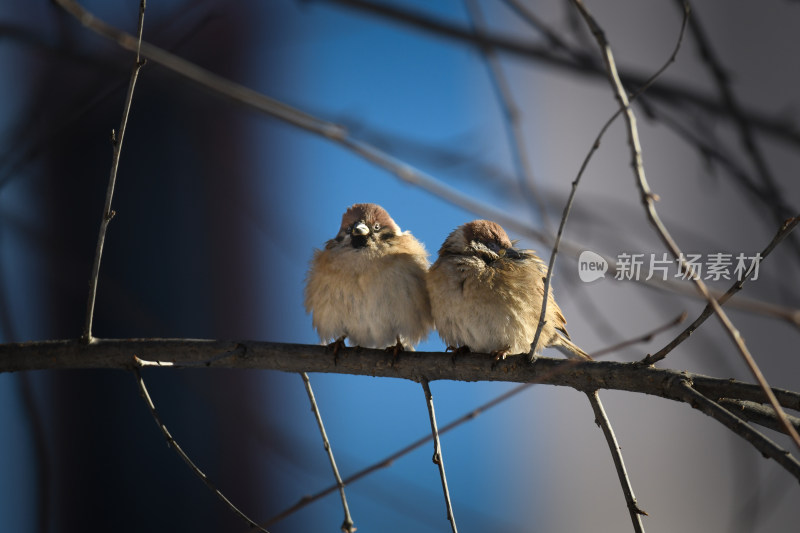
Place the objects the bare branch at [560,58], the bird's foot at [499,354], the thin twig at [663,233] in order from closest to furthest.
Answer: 1. the thin twig at [663,233]
2. the bare branch at [560,58]
3. the bird's foot at [499,354]

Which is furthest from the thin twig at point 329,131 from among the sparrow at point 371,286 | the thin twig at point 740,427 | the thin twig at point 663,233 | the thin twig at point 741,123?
the sparrow at point 371,286

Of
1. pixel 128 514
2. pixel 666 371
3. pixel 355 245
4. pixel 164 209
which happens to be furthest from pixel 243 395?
pixel 666 371

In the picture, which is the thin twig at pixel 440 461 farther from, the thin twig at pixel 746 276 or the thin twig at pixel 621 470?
the thin twig at pixel 746 276

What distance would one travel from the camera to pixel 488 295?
2271 millimetres

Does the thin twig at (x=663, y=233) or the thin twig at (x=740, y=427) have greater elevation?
the thin twig at (x=663, y=233)

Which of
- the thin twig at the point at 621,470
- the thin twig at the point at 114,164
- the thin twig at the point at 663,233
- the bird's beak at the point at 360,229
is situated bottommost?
the thin twig at the point at 621,470

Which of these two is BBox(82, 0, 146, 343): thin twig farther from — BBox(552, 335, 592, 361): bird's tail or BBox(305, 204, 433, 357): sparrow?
BBox(552, 335, 592, 361): bird's tail

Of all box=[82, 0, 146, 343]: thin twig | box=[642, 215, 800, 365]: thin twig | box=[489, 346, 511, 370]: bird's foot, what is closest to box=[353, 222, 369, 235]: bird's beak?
box=[489, 346, 511, 370]: bird's foot

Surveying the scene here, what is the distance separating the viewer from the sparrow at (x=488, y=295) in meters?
2.21

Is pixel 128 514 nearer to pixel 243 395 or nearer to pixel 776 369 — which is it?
pixel 243 395

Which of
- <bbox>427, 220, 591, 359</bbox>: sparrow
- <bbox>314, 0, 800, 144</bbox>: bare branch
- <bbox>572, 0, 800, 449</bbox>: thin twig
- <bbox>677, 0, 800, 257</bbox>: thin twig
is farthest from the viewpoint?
<bbox>427, 220, 591, 359</bbox>: sparrow

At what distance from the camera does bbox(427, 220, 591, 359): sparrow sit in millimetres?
2215

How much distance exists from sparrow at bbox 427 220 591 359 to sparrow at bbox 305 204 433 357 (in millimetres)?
99

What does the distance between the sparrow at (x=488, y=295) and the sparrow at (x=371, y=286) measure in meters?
0.10
